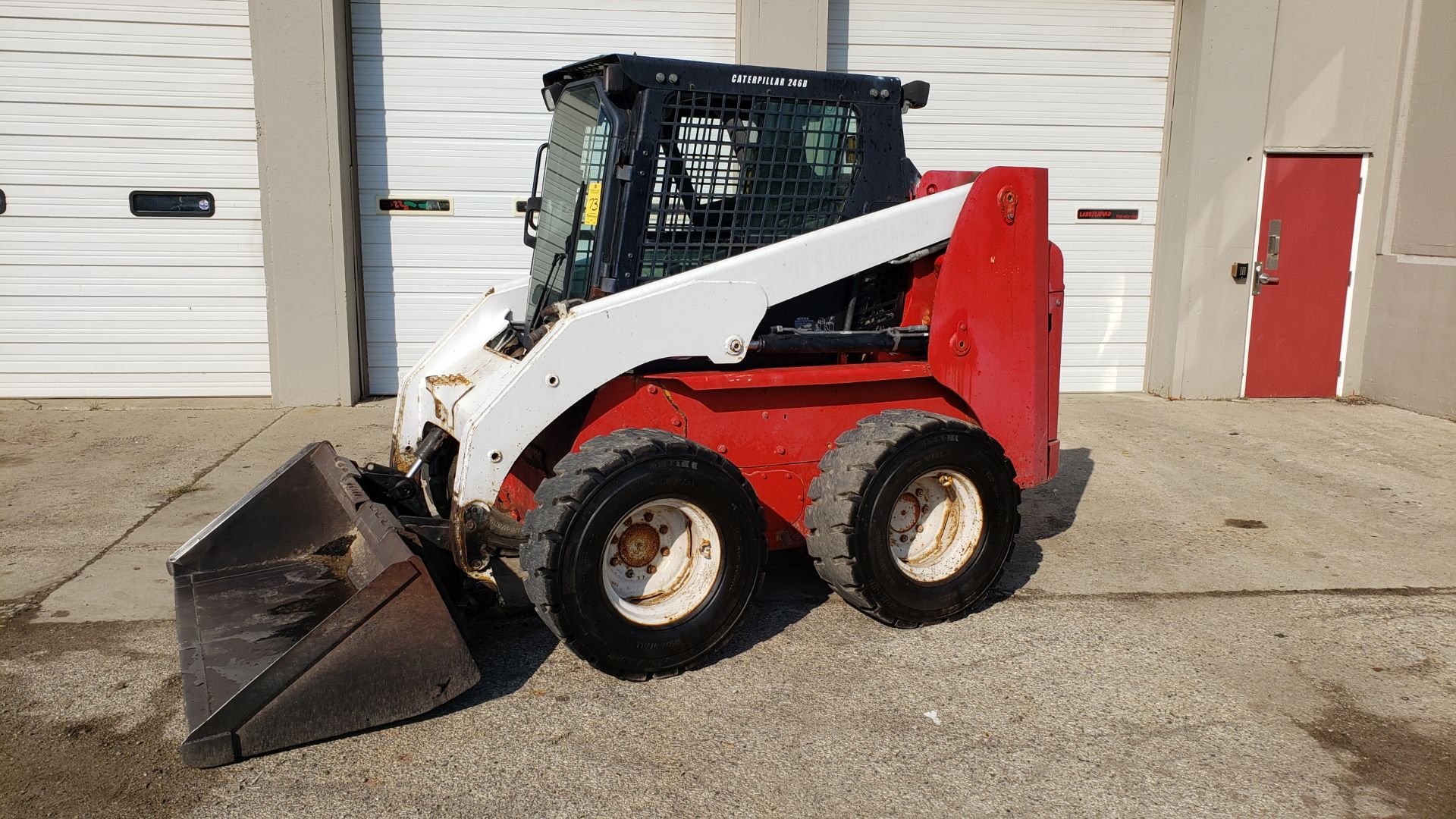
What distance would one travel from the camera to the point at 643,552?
4.26 m

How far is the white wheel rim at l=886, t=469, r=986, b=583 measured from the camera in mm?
4734

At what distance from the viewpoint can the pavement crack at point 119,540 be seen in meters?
4.87

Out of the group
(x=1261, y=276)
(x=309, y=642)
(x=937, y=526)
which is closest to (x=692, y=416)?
(x=937, y=526)

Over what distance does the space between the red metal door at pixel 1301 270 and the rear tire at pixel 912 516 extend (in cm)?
595

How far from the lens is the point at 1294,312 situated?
9.63 meters

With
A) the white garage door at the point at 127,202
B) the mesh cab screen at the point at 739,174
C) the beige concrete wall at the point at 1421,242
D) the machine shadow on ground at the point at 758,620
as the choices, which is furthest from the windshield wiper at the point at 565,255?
→ the beige concrete wall at the point at 1421,242

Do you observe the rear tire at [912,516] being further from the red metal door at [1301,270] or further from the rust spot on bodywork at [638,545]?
the red metal door at [1301,270]

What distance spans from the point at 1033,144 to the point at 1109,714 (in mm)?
6632

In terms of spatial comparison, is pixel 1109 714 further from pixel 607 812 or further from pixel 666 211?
pixel 666 211

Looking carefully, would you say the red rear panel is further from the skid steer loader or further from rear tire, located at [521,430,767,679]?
rear tire, located at [521,430,767,679]

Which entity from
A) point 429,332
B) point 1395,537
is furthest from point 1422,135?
point 429,332

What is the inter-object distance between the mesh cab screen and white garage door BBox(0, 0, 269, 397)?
5.57m

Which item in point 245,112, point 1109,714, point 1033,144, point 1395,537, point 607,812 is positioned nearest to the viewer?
point 607,812

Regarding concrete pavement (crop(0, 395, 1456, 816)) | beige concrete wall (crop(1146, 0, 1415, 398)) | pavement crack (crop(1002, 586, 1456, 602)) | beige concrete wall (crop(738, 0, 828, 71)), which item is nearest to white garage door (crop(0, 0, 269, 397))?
concrete pavement (crop(0, 395, 1456, 816))
